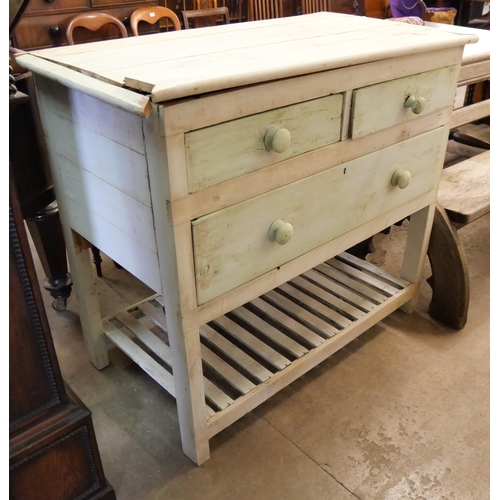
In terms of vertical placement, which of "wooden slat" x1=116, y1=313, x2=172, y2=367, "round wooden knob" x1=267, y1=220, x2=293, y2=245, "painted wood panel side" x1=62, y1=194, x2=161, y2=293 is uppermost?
"round wooden knob" x1=267, y1=220, x2=293, y2=245

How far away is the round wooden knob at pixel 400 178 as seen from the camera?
1396 mm

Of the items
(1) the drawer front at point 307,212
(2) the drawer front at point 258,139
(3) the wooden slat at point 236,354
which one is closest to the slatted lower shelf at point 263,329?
(3) the wooden slat at point 236,354

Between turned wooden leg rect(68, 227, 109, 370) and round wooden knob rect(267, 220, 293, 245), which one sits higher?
round wooden knob rect(267, 220, 293, 245)

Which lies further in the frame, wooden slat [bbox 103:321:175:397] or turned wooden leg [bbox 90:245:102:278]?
turned wooden leg [bbox 90:245:102:278]

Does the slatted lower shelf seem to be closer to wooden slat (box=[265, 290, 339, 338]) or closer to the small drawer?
wooden slat (box=[265, 290, 339, 338])

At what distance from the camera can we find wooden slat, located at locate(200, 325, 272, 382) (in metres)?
1.39

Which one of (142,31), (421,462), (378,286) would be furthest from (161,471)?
(142,31)

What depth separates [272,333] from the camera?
1.57m

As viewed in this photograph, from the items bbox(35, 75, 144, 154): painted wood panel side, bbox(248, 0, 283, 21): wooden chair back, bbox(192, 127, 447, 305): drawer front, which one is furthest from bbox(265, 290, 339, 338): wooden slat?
bbox(248, 0, 283, 21): wooden chair back

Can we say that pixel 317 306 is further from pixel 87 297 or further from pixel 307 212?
pixel 87 297

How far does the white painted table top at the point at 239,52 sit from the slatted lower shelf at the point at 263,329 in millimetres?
764

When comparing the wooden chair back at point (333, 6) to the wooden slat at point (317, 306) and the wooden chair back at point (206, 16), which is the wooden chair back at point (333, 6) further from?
the wooden slat at point (317, 306)

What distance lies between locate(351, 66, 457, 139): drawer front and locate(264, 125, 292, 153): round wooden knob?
25 cm

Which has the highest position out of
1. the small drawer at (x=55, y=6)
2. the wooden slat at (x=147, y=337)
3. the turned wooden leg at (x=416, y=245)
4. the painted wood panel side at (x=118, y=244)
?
the small drawer at (x=55, y=6)
